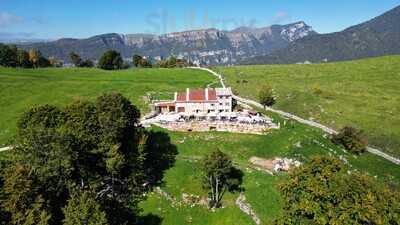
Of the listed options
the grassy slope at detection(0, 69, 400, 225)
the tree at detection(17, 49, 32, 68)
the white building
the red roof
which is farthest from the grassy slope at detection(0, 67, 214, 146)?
the tree at detection(17, 49, 32, 68)

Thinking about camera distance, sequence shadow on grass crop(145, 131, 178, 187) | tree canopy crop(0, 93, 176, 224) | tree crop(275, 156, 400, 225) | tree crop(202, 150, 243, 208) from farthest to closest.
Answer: shadow on grass crop(145, 131, 178, 187)
tree crop(202, 150, 243, 208)
tree canopy crop(0, 93, 176, 224)
tree crop(275, 156, 400, 225)

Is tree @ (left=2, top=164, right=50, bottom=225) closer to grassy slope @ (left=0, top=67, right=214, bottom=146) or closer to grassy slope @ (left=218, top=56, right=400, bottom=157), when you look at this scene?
grassy slope @ (left=0, top=67, right=214, bottom=146)

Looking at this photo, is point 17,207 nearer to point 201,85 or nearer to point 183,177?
point 183,177

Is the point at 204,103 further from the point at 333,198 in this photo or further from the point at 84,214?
the point at 84,214

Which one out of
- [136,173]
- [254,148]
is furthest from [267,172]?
[136,173]

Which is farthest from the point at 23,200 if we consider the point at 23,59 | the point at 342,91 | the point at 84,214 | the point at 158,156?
the point at 23,59
